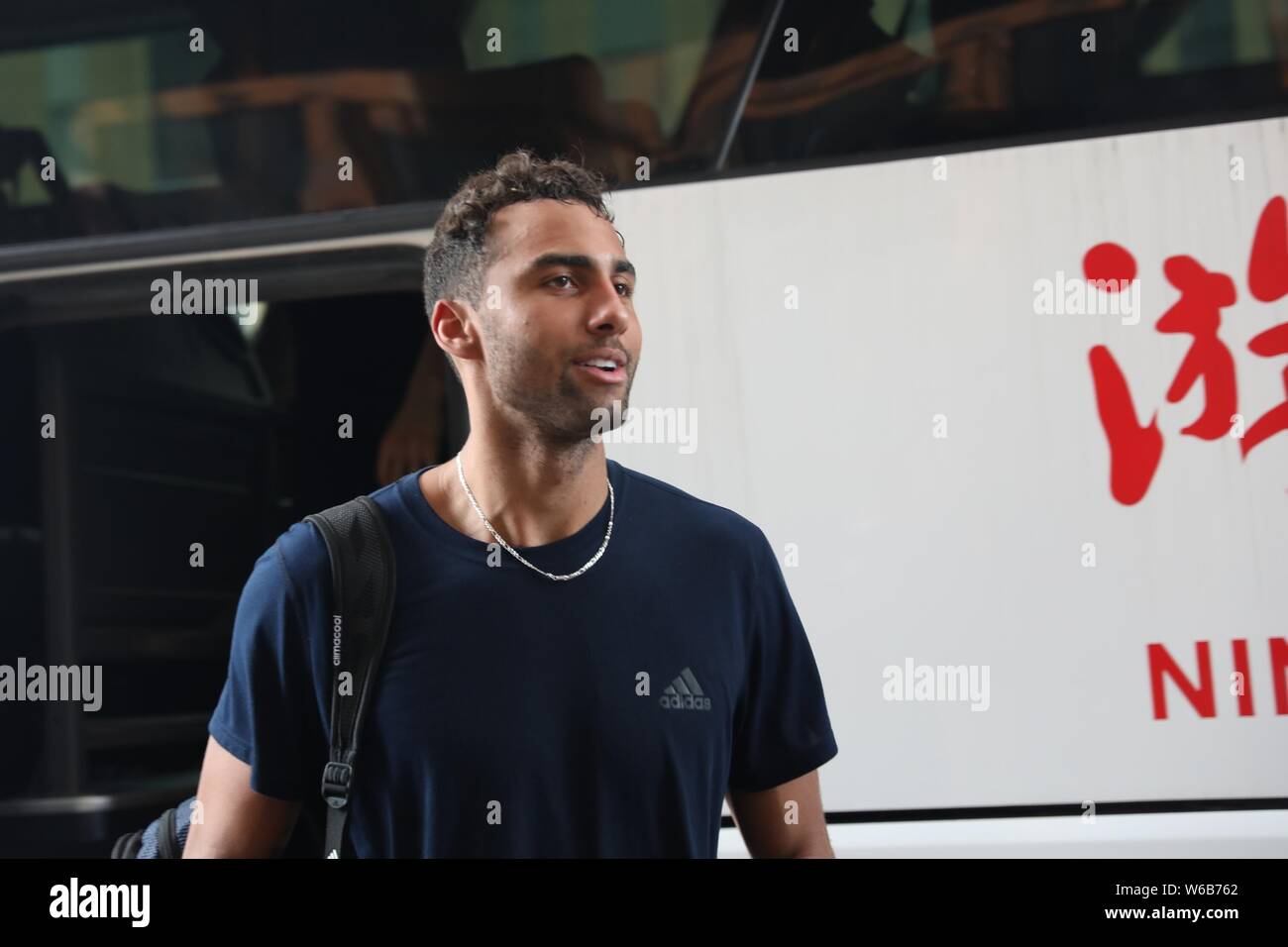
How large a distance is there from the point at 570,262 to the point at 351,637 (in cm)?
61

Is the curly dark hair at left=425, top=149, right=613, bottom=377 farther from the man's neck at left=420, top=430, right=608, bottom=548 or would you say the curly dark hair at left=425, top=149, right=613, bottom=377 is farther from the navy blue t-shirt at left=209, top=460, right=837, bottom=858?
the navy blue t-shirt at left=209, top=460, right=837, bottom=858

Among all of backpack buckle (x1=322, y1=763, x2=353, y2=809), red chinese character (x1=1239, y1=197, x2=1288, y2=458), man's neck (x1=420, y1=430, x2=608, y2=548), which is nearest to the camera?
backpack buckle (x1=322, y1=763, x2=353, y2=809)

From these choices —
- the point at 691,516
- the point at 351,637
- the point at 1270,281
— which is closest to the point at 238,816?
the point at 351,637

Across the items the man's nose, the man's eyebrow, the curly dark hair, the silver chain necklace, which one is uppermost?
the curly dark hair

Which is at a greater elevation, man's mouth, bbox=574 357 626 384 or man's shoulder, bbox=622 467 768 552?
man's mouth, bbox=574 357 626 384

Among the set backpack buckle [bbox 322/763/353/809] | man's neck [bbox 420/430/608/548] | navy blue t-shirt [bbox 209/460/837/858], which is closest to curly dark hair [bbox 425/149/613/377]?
man's neck [bbox 420/430/608/548]

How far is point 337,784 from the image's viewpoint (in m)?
1.58

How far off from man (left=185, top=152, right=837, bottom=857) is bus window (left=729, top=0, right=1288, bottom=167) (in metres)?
0.73

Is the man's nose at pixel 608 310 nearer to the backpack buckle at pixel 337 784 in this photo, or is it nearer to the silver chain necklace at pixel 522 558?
the silver chain necklace at pixel 522 558

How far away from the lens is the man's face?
1729mm

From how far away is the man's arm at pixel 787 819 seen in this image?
1757 millimetres

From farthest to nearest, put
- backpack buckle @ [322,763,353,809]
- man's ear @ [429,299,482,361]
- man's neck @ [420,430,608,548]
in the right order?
man's ear @ [429,299,482,361]
man's neck @ [420,430,608,548]
backpack buckle @ [322,763,353,809]

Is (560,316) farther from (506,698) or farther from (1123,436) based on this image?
(1123,436)
